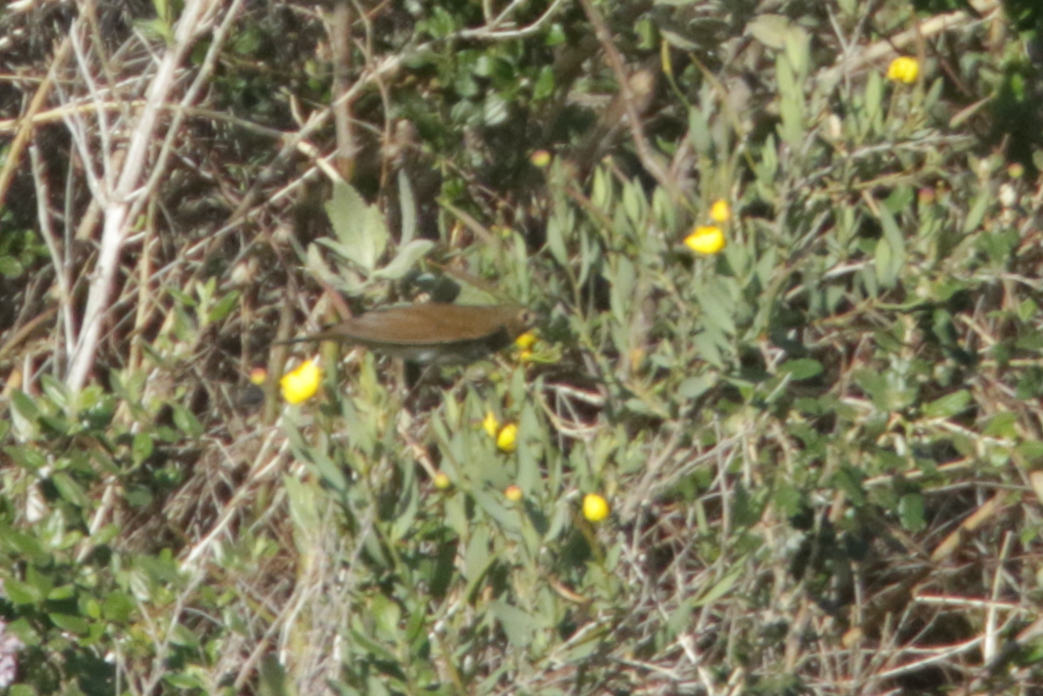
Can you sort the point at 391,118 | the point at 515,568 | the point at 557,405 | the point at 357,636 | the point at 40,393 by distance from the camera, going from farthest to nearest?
the point at 40,393
the point at 391,118
the point at 557,405
the point at 515,568
the point at 357,636

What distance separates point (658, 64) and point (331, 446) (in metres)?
1.30

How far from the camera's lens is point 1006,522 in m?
2.56

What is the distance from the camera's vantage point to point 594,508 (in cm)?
167

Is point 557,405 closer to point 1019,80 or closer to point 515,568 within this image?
point 515,568

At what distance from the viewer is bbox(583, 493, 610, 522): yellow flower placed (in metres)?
1.68

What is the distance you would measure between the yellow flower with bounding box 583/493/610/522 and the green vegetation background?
0.02 m

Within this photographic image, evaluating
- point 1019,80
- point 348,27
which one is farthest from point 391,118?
point 1019,80

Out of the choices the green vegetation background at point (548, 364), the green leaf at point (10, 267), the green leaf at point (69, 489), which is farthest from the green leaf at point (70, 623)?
the green leaf at point (10, 267)

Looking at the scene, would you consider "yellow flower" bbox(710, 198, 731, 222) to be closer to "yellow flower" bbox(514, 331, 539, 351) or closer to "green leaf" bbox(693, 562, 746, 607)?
"yellow flower" bbox(514, 331, 539, 351)

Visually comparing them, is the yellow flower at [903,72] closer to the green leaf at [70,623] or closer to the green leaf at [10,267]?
the green leaf at [70,623]

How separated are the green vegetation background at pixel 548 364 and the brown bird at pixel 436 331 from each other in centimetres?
5

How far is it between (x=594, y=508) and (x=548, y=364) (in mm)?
577

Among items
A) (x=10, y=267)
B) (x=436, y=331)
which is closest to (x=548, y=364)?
(x=436, y=331)

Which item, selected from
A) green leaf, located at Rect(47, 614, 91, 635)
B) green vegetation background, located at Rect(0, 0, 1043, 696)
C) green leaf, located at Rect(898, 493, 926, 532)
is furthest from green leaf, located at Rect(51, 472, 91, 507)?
green leaf, located at Rect(898, 493, 926, 532)
